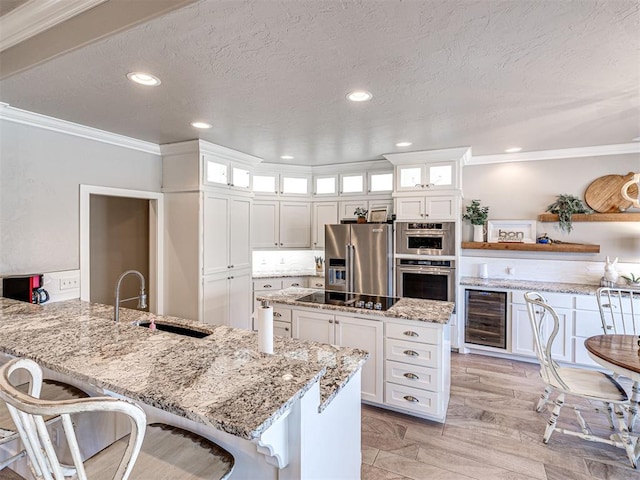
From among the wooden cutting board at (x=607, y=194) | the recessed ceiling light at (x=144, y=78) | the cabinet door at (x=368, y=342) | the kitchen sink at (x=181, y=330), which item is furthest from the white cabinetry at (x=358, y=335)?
the wooden cutting board at (x=607, y=194)

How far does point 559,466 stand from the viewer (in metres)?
2.17

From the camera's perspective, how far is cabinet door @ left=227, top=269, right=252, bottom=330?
4305mm

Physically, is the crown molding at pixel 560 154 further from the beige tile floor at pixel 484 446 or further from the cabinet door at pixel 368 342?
the cabinet door at pixel 368 342

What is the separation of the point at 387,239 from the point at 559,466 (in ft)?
8.74

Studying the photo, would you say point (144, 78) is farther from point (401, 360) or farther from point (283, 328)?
point (401, 360)

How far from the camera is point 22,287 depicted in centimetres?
270

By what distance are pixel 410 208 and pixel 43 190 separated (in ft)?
12.6

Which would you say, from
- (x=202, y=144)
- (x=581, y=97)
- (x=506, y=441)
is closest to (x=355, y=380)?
(x=506, y=441)

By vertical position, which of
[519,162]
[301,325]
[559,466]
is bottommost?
[559,466]

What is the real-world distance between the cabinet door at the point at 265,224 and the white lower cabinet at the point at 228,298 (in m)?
0.57

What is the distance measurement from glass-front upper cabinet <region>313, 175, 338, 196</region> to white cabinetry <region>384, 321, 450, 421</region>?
2.91m

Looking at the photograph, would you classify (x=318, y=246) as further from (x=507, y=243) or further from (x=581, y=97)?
(x=581, y=97)

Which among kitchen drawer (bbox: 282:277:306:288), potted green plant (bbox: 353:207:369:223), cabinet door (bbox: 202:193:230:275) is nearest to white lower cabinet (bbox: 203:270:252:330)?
cabinet door (bbox: 202:193:230:275)

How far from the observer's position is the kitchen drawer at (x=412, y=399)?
8.34 ft
